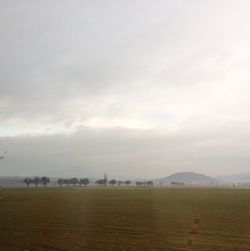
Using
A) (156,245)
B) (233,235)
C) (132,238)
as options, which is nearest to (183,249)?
(156,245)

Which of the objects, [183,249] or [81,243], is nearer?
[183,249]

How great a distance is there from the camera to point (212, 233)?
20891 millimetres

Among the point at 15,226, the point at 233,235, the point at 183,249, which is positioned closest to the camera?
the point at 183,249

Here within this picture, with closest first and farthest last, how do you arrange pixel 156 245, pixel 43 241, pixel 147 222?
pixel 156 245 < pixel 43 241 < pixel 147 222

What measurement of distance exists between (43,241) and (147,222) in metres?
9.80

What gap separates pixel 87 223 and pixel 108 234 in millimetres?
5547

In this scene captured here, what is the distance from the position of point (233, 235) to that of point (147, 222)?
25.0 ft

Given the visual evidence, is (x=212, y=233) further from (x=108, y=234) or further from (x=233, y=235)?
(x=108, y=234)

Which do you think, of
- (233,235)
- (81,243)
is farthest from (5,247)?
(233,235)

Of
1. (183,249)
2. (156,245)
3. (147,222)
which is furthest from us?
(147,222)

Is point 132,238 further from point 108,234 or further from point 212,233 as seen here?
point 212,233

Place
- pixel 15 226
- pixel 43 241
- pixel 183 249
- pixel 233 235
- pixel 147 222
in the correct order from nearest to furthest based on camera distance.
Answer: pixel 183 249 < pixel 43 241 < pixel 233 235 < pixel 15 226 < pixel 147 222

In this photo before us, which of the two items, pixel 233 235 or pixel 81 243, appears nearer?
pixel 81 243

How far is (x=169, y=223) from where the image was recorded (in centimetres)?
2558
